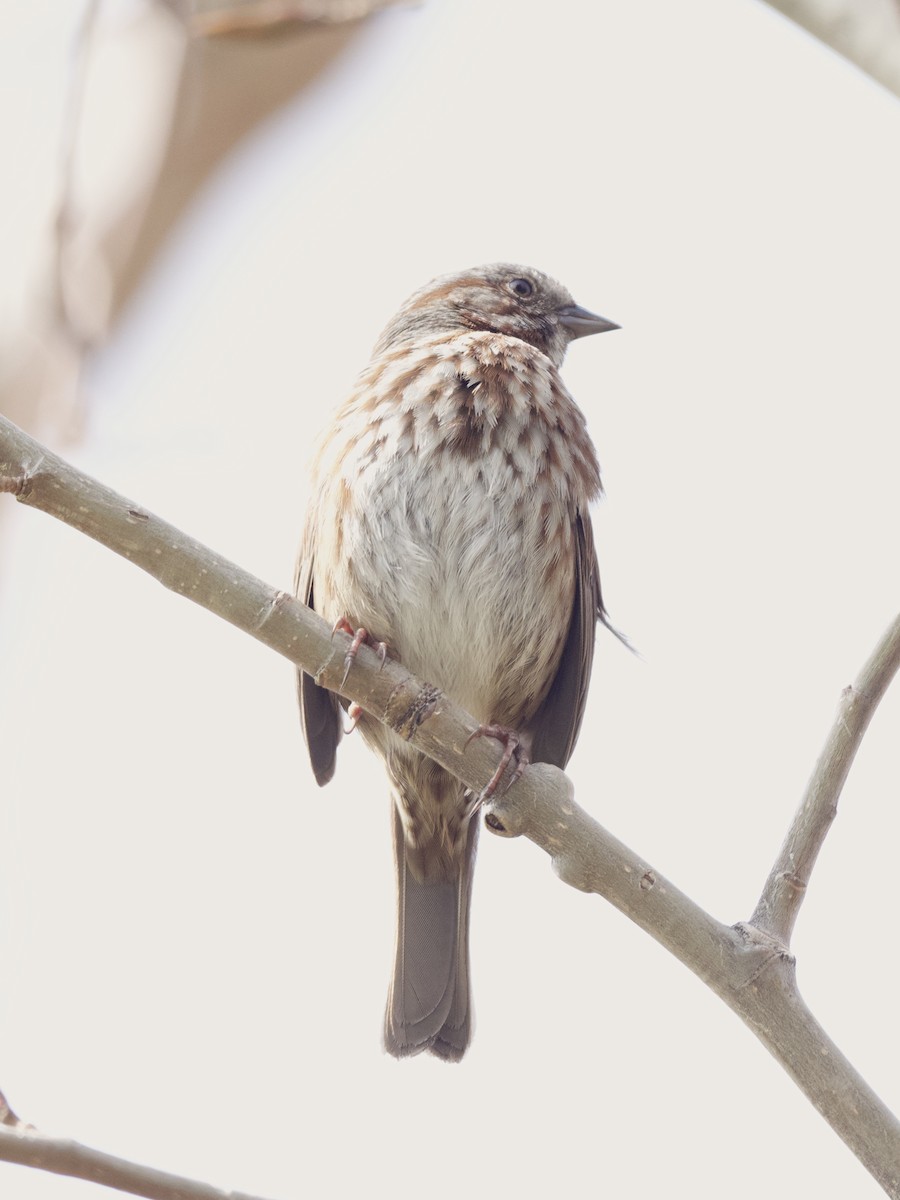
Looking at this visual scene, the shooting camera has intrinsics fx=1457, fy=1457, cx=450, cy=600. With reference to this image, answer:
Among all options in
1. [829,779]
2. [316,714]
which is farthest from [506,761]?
[316,714]

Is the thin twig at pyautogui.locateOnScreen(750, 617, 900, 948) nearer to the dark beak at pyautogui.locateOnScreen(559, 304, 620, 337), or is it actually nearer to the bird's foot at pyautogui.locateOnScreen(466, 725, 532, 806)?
the bird's foot at pyautogui.locateOnScreen(466, 725, 532, 806)

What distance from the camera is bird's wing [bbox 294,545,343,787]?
3.84 m

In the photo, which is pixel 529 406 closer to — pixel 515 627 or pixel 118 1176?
pixel 515 627

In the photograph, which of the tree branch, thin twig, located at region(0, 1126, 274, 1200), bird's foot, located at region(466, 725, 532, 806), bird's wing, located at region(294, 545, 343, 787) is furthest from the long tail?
thin twig, located at region(0, 1126, 274, 1200)

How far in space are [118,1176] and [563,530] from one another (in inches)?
91.5

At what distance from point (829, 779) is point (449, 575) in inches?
53.0

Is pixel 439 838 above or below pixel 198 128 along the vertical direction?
below

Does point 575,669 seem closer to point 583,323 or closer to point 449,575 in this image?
point 449,575

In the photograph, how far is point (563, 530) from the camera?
387 centimetres

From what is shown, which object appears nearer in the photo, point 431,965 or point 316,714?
point 316,714

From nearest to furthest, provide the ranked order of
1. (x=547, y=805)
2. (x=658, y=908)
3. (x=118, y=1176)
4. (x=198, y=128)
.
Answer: (x=118, y=1176)
(x=658, y=908)
(x=547, y=805)
(x=198, y=128)

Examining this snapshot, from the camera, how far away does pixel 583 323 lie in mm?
4969

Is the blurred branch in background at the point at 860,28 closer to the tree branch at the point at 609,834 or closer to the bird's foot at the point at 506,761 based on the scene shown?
the tree branch at the point at 609,834

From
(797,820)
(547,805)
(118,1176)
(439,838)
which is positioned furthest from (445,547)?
(118,1176)
